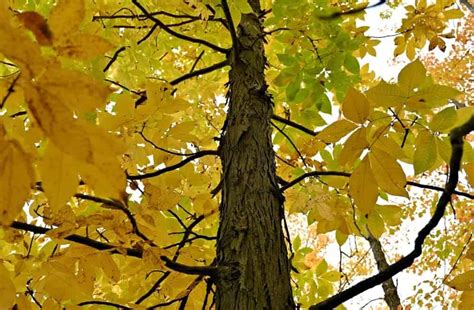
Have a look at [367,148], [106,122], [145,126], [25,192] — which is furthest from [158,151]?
[25,192]

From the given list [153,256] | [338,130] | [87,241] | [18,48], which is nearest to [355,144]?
[338,130]

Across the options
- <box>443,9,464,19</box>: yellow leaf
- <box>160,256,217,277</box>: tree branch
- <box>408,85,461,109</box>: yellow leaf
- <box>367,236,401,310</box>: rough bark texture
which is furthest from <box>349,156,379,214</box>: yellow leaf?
<box>367,236,401,310</box>: rough bark texture

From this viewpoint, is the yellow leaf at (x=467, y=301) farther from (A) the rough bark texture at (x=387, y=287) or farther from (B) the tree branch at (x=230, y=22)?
(A) the rough bark texture at (x=387, y=287)

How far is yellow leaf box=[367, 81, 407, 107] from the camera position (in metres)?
1.01

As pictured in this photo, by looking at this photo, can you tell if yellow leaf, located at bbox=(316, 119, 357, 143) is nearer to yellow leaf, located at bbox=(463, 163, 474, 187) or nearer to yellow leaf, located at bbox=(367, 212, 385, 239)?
yellow leaf, located at bbox=(463, 163, 474, 187)

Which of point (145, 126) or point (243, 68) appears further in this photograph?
point (243, 68)

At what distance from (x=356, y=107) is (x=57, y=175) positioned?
655 millimetres

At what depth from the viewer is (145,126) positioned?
1.51 metres

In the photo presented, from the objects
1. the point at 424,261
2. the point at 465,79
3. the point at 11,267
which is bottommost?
the point at 11,267

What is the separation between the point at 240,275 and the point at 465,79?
332 inches

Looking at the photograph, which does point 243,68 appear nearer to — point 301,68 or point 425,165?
point 301,68

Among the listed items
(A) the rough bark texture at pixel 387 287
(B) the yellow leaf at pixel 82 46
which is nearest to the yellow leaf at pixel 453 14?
(B) the yellow leaf at pixel 82 46

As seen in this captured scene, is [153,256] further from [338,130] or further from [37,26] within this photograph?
[37,26]

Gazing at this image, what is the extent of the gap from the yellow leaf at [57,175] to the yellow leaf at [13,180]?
0.06 feet
